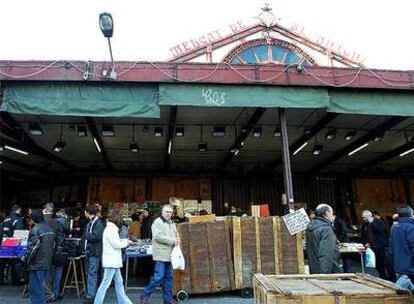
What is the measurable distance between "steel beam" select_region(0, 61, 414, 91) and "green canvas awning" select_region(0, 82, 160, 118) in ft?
0.76

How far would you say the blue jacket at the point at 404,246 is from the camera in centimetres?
497

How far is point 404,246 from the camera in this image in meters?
5.07

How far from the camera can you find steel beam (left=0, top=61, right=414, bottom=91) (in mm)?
8438

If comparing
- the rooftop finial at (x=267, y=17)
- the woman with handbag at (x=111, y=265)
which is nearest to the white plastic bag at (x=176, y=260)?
the woman with handbag at (x=111, y=265)

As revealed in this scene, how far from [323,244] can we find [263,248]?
325 cm

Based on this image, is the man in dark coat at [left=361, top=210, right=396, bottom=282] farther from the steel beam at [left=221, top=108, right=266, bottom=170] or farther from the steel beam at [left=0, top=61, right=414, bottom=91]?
the steel beam at [left=221, top=108, right=266, bottom=170]

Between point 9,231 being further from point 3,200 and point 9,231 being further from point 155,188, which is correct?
point 3,200

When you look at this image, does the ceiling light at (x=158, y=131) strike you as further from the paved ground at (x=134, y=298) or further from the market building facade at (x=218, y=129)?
the paved ground at (x=134, y=298)

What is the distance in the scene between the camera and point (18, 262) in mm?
9016

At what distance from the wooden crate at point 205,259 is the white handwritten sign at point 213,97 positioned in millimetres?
2863

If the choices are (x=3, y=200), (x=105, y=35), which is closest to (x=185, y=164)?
(x=105, y=35)

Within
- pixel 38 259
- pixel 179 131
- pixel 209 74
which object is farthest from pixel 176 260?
pixel 179 131

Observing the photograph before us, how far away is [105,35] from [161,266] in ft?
16.0

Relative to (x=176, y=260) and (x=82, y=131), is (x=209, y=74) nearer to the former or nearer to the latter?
(x=176, y=260)
